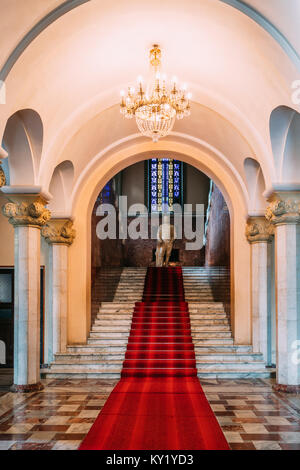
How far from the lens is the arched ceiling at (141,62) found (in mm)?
6047

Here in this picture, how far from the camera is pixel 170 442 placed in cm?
521

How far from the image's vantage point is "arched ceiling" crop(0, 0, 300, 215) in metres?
6.05

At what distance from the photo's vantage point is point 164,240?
16.7m

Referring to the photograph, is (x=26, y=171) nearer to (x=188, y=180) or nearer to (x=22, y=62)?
(x=22, y=62)

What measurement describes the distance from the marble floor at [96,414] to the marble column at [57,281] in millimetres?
1639

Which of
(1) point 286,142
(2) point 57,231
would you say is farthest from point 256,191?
(2) point 57,231

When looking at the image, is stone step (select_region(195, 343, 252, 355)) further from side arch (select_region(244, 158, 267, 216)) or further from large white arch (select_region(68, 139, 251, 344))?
side arch (select_region(244, 158, 267, 216))

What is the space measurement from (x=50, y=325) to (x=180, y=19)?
6715mm

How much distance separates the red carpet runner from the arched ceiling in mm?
3666

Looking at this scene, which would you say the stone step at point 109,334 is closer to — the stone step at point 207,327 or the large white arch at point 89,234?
the large white arch at point 89,234

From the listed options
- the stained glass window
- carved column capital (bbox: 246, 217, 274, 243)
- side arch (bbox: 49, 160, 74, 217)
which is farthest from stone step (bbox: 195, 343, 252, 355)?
the stained glass window

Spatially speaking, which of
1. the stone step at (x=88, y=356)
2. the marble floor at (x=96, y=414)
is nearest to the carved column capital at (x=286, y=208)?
the marble floor at (x=96, y=414)

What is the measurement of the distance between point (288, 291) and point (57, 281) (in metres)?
4.92
